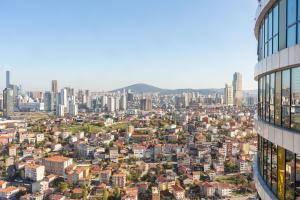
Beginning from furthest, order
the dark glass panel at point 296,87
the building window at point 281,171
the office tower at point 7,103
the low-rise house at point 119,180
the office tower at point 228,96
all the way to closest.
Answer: the office tower at point 228,96, the office tower at point 7,103, the low-rise house at point 119,180, the building window at point 281,171, the dark glass panel at point 296,87

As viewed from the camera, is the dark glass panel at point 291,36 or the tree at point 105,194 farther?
the tree at point 105,194

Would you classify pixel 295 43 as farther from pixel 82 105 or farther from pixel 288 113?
pixel 82 105

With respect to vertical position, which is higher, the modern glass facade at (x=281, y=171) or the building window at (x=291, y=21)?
the building window at (x=291, y=21)

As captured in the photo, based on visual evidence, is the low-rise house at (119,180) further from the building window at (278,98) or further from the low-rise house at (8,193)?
the building window at (278,98)

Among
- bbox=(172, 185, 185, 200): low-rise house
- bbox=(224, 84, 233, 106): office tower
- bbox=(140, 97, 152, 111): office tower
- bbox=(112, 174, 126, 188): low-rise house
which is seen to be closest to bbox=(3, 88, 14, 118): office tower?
bbox=(140, 97, 152, 111): office tower

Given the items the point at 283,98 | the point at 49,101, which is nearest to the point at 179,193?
the point at 283,98

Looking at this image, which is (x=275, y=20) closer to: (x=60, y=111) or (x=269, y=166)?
(x=269, y=166)

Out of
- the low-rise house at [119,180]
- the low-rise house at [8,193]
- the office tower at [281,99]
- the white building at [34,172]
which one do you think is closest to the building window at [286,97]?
the office tower at [281,99]

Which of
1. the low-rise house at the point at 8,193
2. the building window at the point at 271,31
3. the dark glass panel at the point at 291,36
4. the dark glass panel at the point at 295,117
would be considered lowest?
the low-rise house at the point at 8,193

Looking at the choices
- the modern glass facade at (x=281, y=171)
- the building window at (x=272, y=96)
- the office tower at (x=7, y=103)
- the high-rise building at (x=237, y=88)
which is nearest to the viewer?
the modern glass facade at (x=281, y=171)
